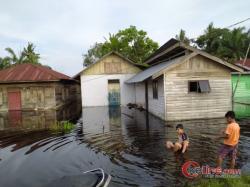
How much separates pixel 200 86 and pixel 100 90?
13.5 m

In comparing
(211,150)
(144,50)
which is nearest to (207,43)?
(144,50)

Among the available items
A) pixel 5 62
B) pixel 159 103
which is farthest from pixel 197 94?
pixel 5 62

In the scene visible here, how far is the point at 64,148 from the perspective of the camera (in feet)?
35.1

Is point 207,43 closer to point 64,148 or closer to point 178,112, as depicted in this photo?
point 178,112

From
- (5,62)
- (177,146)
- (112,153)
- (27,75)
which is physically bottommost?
(112,153)

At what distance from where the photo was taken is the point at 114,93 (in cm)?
2825

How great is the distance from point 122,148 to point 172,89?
6.84m

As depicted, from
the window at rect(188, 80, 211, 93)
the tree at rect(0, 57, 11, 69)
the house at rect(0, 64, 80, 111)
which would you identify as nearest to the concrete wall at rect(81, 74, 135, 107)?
the house at rect(0, 64, 80, 111)

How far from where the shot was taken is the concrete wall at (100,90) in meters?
27.7

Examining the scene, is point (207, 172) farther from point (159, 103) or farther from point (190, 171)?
point (159, 103)

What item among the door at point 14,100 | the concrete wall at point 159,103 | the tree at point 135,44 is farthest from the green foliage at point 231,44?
the door at point 14,100

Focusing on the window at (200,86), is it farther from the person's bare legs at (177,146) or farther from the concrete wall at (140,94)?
the person's bare legs at (177,146)

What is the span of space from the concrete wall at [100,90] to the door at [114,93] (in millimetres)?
348

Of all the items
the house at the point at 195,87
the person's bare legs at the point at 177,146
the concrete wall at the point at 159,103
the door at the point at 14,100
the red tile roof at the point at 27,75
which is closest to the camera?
the person's bare legs at the point at 177,146
